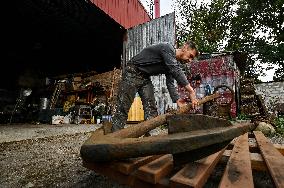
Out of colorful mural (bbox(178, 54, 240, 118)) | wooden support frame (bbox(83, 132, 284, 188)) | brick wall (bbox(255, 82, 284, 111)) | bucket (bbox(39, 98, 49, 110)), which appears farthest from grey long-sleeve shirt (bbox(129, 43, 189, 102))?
brick wall (bbox(255, 82, 284, 111))

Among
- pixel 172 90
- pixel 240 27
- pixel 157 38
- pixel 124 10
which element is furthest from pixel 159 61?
pixel 240 27

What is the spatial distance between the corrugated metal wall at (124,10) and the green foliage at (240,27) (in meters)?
14.5

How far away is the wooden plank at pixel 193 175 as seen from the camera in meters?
1.06

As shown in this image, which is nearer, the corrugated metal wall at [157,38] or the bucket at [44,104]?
the corrugated metal wall at [157,38]

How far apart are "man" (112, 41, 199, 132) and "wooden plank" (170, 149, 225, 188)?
72.8 inches

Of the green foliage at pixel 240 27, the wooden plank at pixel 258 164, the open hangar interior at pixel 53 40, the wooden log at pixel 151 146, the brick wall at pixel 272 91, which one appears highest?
the green foliage at pixel 240 27

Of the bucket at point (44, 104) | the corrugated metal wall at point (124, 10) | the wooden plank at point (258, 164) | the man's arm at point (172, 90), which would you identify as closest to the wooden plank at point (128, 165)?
the wooden plank at point (258, 164)

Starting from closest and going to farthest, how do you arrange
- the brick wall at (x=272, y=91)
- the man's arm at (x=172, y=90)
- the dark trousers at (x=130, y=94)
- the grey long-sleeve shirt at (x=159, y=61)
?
the grey long-sleeve shirt at (x=159, y=61) < the dark trousers at (x=130, y=94) < the man's arm at (x=172, y=90) < the brick wall at (x=272, y=91)

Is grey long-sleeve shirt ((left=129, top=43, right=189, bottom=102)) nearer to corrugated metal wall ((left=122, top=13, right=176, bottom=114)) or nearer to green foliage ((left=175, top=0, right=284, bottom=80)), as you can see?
corrugated metal wall ((left=122, top=13, right=176, bottom=114))

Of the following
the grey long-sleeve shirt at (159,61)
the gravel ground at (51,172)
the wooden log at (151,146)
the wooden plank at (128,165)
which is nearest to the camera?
the wooden log at (151,146)

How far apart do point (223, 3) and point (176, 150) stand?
31.6m

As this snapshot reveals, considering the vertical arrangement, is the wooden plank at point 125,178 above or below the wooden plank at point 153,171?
below

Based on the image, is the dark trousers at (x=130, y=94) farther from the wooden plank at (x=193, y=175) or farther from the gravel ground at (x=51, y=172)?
the wooden plank at (x=193, y=175)

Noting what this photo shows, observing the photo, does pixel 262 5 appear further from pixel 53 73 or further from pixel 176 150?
pixel 176 150
